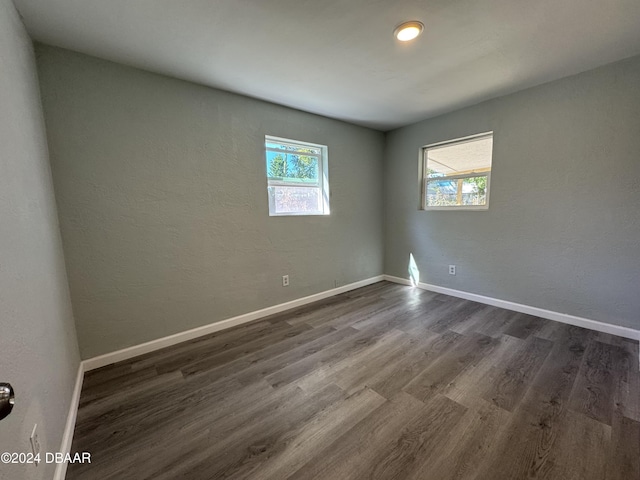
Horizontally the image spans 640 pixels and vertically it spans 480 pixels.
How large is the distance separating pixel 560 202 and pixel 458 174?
1.09m

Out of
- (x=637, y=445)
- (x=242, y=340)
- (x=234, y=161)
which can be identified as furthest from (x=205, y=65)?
(x=637, y=445)

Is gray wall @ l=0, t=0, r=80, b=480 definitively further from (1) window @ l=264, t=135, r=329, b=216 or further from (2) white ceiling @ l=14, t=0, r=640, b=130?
(1) window @ l=264, t=135, r=329, b=216

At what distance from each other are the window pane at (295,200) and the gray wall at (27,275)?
1.82 m

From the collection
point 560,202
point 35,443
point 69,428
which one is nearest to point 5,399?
point 35,443

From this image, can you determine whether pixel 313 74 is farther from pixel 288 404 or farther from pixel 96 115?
pixel 288 404

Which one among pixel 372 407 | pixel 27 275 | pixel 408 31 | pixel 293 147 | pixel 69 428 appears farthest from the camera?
pixel 293 147

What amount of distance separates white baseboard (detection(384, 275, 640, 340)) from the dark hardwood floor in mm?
122

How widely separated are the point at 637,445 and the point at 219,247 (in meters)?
3.05

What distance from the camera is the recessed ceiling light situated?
165 centimetres

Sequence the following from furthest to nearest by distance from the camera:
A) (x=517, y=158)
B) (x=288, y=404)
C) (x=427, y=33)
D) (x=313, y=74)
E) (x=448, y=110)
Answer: (x=448, y=110) → (x=517, y=158) → (x=313, y=74) → (x=427, y=33) → (x=288, y=404)

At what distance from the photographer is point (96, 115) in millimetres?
1919

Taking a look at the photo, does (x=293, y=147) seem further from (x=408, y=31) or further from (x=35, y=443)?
(x=35, y=443)

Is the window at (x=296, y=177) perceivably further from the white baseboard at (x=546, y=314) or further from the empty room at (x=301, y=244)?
the white baseboard at (x=546, y=314)

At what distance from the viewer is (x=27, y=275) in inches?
42.8
